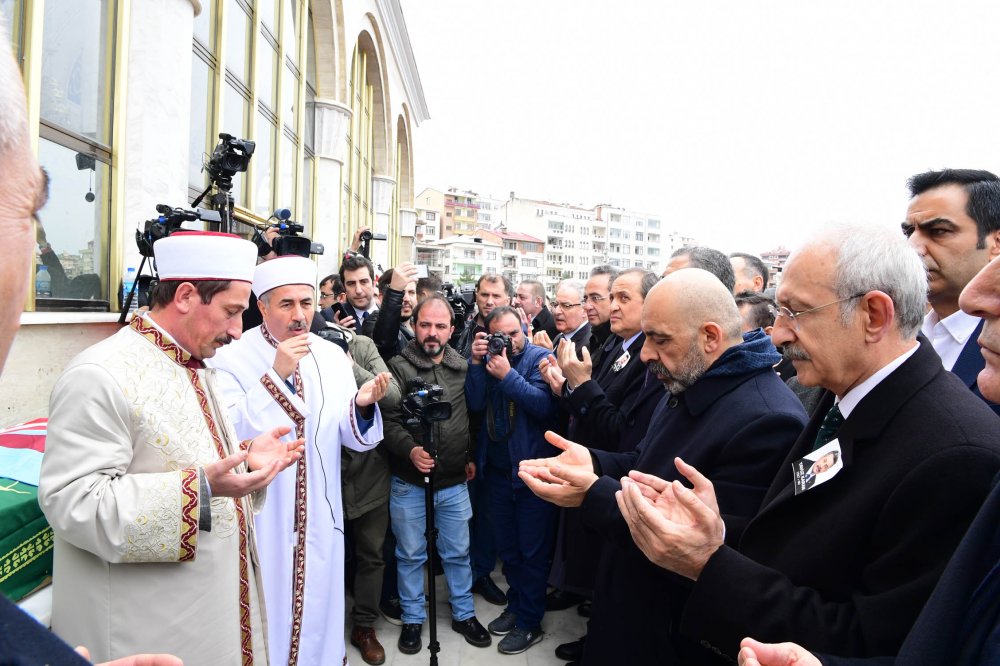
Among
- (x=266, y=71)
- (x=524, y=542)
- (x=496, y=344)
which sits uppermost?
(x=266, y=71)

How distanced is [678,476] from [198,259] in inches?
76.3

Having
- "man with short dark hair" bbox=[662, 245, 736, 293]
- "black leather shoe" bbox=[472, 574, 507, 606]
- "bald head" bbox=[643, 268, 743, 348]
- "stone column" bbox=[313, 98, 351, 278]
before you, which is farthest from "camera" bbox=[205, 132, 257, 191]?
"stone column" bbox=[313, 98, 351, 278]

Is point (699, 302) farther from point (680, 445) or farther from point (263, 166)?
point (263, 166)

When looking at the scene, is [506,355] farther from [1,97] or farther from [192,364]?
[1,97]

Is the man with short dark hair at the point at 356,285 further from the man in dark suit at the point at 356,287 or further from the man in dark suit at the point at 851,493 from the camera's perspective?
the man in dark suit at the point at 851,493

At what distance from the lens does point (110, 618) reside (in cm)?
177

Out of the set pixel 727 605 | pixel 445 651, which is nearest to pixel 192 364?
pixel 727 605

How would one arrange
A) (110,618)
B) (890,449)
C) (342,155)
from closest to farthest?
(890,449) → (110,618) → (342,155)

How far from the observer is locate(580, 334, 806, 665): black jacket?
180 cm

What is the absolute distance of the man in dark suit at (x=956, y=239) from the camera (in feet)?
6.85

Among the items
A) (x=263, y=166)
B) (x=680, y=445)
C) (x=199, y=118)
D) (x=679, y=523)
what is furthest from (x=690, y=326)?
(x=263, y=166)

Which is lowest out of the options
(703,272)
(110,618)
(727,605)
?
(110,618)

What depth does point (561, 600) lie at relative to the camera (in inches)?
168

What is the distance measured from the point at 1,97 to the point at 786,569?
1.70 metres
